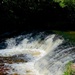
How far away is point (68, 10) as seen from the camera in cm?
2444

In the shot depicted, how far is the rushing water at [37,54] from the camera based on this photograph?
1261 cm

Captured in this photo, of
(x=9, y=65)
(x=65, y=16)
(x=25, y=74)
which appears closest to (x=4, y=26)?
(x=65, y=16)

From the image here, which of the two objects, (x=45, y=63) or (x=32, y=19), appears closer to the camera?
(x=45, y=63)

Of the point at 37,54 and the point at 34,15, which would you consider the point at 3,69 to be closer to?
the point at 37,54

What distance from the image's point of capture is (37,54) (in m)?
15.9

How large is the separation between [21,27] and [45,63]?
932 cm

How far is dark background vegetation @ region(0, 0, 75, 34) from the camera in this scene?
21438 mm

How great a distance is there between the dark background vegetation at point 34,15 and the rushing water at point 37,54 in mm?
2449

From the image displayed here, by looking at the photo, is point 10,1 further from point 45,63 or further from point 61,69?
point 61,69

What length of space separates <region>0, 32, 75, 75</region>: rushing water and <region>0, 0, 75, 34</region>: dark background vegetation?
2.45m

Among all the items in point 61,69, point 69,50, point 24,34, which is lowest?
point 61,69

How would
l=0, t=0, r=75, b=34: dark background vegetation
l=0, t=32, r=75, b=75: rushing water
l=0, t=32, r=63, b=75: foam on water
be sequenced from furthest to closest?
l=0, t=0, r=75, b=34: dark background vegetation → l=0, t=32, r=63, b=75: foam on water → l=0, t=32, r=75, b=75: rushing water

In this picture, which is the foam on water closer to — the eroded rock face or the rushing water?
the rushing water

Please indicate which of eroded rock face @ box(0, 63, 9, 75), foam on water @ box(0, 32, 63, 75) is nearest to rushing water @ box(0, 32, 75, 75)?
foam on water @ box(0, 32, 63, 75)
